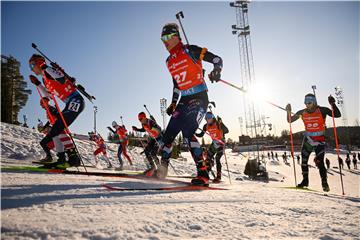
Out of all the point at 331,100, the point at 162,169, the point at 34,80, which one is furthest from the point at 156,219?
the point at 331,100

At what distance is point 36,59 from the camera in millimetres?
5137

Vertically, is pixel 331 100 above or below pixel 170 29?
below

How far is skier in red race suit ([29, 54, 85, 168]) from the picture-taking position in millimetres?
4934

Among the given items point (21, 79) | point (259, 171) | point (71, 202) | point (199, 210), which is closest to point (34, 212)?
point (71, 202)

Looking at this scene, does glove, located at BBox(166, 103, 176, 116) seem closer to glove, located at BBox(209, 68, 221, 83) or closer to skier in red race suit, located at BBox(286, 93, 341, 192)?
glove, located at BBox(209, 68, 221, 83)

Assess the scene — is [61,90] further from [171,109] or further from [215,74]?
[215,74]

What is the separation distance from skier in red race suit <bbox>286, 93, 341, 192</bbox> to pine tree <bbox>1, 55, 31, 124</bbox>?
32652mm

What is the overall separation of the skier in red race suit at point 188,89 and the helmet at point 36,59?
292cm

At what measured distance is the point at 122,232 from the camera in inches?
47.1

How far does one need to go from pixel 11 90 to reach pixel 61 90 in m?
32.2

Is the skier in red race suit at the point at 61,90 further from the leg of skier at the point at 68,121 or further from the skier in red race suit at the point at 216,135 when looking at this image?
the skier in red race suit at the point at 216,135

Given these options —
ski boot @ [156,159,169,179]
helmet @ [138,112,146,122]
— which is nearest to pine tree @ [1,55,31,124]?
helmet @ [138,112,146,122]

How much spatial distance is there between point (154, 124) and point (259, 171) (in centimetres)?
1154

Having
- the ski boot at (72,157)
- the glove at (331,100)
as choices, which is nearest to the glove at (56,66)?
the ski boot at (72,157)
